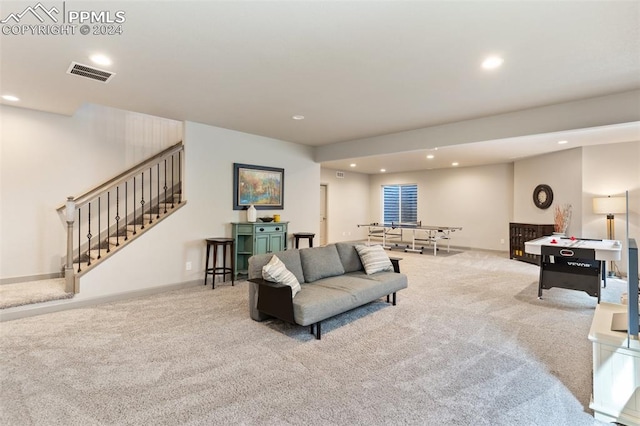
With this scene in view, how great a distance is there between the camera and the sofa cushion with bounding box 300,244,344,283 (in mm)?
3807

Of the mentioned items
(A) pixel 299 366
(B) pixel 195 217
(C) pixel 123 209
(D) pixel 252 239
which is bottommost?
Answer: (A) pixel 299 366

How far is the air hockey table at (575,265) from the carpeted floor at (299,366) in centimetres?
27

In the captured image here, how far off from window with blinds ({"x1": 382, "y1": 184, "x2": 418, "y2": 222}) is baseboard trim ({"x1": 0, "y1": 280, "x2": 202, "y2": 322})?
26.6 ft

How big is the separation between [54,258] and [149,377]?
366 centimetres

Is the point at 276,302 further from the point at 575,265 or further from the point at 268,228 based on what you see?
the point at 575,265

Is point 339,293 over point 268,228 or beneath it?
beneath

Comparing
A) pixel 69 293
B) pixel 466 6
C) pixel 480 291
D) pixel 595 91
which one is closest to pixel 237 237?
pixel 69 293

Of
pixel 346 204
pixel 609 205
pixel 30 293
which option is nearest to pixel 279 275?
pixel 30 293

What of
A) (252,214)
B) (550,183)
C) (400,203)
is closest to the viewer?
(252,214)

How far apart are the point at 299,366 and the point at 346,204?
8.41 metres

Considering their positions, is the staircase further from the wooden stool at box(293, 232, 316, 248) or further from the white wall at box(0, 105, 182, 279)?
the wooden stool at box(293, 232, 316, 248)

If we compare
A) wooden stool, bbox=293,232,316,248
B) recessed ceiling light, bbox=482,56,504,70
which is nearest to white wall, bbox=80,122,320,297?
wooden stool, bbox=293,232,316,248

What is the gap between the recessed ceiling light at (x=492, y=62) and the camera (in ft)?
9.40

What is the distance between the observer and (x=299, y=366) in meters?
2.52
